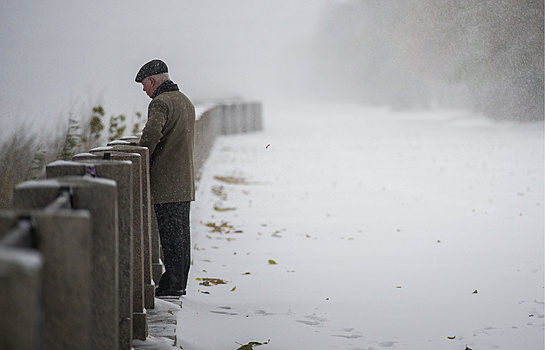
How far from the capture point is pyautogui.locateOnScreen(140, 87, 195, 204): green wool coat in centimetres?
495

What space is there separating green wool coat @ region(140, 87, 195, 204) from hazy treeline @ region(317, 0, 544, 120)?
29.8 feet

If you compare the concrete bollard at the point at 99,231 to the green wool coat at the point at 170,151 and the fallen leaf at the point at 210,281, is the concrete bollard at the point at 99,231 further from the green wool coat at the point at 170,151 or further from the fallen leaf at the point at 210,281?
the fallen leaf at the point at 210,281

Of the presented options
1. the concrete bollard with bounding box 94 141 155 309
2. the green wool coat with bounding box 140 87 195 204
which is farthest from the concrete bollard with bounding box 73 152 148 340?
the green wool coat with bounding box 140 87 195 204

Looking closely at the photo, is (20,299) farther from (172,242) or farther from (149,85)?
(149,85)

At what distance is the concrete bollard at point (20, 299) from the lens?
1.40 m

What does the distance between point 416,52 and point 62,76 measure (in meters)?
16.2

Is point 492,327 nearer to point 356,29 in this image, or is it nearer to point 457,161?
point 457,161

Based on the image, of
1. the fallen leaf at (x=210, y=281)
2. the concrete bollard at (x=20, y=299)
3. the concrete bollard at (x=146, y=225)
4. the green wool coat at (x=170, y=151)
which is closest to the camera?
the concrete bollard at (x=20, y=299)

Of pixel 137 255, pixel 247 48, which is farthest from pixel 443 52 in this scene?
pixel 247 48

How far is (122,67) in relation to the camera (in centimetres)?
1873

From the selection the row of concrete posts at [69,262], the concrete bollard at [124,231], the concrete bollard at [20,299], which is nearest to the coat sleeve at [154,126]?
the row of concrete posts at [69,262]

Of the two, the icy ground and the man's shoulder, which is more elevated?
the man's shoulder

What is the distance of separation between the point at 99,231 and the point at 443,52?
2063 centimetres

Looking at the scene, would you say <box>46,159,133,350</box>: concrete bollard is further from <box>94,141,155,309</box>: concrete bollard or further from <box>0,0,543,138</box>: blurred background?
<box>0,0,543,138</box>: blurred background
